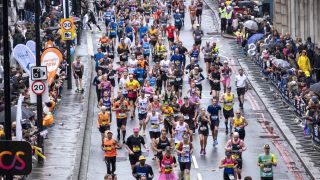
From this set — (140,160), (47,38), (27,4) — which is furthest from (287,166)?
(27,4)

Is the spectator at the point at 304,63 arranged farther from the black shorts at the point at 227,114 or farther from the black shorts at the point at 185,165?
the black shorts at the point at 185,165

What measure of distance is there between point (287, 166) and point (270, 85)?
A: 14557 millimetres

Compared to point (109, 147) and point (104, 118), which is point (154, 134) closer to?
point (104, 118)

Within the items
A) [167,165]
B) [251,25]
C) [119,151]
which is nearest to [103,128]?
[119,151]

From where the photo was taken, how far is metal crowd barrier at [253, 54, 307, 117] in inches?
1741

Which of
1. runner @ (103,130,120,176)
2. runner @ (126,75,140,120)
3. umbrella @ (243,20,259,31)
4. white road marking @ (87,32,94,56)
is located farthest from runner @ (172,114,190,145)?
umbrella @ (243,20,259,31)

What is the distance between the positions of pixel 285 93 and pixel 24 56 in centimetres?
1328

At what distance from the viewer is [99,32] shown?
2680 inches

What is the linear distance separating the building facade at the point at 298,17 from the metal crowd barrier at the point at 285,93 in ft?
16.3

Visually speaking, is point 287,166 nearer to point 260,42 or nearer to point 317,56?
point 317,56

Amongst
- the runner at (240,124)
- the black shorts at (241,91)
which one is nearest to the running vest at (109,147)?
the runner at (240,124)

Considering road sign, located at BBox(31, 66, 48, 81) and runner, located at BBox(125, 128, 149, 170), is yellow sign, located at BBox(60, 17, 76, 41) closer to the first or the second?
road sign, located at BBox(31, 66, 48, 81)

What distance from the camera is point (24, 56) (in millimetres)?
38250

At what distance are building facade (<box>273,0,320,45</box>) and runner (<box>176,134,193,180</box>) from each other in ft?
86.1
